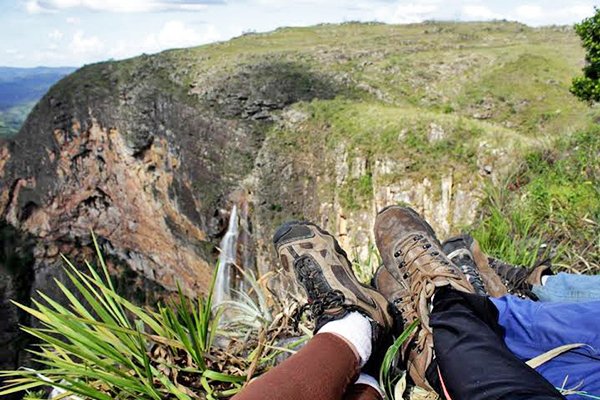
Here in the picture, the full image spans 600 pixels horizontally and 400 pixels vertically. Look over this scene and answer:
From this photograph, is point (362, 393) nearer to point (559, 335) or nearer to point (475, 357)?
point (475, 357)

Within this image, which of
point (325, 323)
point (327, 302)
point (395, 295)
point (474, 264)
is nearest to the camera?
point (325, 323)

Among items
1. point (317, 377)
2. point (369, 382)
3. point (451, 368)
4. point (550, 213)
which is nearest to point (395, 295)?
point (369, 382)

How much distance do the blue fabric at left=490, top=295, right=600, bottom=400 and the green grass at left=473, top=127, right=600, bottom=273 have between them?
1.16 meters

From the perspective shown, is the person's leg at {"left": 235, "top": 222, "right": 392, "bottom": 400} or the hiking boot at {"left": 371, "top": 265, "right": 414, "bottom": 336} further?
the hiking boot at {"left": 371, "top": 265, "right": 414, "bottom": 336}

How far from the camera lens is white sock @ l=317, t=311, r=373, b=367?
203 centimetres

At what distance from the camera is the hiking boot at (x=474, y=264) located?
2.66 metres

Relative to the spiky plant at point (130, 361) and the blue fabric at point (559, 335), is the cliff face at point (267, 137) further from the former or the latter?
the spiky plant at point (130, 361)

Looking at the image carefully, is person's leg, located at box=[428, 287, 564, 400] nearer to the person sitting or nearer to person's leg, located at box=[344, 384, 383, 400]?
the person sitting

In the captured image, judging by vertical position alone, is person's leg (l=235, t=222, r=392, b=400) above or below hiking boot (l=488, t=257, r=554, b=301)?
above

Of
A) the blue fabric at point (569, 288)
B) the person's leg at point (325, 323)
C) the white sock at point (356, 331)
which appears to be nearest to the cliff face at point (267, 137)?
the blue fabric at point (569, 288)

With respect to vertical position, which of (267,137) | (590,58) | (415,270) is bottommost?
(267,137)

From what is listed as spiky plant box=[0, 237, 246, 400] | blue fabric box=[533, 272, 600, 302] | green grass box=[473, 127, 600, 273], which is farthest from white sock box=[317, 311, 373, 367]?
green grass box=[473, 127, 600, 273]

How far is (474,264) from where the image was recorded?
2.75 meters

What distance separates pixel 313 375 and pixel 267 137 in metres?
20.8
